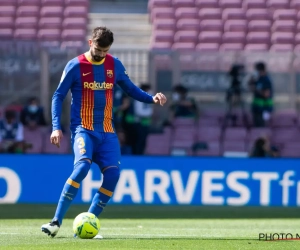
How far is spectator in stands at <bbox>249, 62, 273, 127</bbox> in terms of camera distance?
713 inches

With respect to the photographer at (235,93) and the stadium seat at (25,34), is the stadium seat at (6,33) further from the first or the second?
the photographer at (235,93)

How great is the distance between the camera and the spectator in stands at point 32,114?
18.1 m

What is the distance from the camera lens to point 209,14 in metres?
22.2

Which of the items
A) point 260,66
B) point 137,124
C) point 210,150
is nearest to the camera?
point 137,124

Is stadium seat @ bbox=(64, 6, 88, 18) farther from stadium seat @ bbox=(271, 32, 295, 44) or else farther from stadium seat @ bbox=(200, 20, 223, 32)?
stadium seat @ bbox=(271, 32, 295, 44)

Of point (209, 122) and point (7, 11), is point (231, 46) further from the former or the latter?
point (7, 11)

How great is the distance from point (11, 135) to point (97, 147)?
890 cm

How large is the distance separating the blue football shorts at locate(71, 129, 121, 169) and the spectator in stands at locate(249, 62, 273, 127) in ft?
32.5

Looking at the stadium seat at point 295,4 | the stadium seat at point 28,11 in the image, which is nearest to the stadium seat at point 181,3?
the stadium seat at point 295,4

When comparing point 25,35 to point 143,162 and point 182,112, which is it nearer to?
point 182,112

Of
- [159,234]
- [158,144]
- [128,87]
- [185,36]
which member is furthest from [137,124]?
[128,87]

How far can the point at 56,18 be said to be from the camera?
22.4 m

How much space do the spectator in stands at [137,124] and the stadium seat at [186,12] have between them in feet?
16.0

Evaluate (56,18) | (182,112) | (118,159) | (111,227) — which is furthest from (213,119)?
(118,159)
